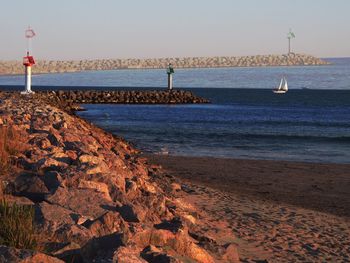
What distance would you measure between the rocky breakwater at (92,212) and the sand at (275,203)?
2.11 ft

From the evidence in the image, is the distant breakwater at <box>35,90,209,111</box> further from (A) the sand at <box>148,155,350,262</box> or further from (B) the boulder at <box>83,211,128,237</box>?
(B) the boulder at <box>83,211,128,237</box>

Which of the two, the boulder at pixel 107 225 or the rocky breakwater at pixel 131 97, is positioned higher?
the boulder at pixel 107 225

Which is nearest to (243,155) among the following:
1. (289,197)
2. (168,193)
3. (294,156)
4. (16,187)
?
(294,156)

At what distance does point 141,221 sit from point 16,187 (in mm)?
1526

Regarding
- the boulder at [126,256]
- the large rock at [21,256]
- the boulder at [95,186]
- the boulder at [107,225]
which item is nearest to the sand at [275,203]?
the boulder at [95,186]

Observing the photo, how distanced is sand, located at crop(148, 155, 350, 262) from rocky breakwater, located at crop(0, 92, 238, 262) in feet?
2.11

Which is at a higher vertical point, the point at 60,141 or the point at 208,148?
the point at 60,141

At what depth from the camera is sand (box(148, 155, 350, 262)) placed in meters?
7.93

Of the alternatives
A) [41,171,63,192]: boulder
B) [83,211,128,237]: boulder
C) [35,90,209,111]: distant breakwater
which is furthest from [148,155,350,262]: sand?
[35,90,209,111]: distant breakwater

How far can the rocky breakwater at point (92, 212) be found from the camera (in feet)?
16.7

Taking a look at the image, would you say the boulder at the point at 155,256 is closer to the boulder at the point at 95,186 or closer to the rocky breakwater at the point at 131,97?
the boulder at the point at 95,186

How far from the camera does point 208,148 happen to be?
2333cm

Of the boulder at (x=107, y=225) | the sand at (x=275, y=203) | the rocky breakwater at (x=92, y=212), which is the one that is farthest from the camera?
the sand at (x=275, y=203)

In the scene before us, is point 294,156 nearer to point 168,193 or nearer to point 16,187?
point 168,193
